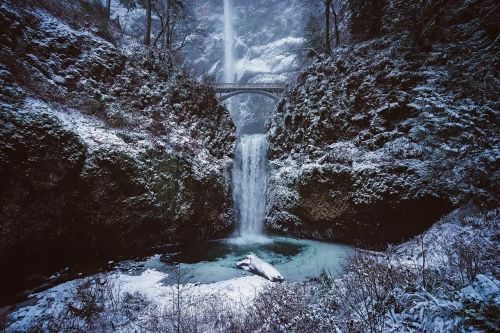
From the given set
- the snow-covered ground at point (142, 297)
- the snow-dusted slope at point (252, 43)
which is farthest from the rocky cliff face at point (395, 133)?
the snow-dusted slope at point (252, 43)

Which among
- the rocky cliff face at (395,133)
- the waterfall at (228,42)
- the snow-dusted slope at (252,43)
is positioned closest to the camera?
the rocky cliff face at (395,133)

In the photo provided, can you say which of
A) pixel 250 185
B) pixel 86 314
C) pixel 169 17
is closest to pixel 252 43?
pixel 169 17

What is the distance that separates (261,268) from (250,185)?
22.6 ft

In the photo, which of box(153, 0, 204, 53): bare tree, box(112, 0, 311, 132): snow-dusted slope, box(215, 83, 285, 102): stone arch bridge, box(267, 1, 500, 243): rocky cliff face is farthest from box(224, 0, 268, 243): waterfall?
box(112, 0, 311, 132): snow-dusted slope

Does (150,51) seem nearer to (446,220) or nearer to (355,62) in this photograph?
(355,62)

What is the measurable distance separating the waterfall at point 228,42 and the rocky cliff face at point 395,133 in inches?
1760

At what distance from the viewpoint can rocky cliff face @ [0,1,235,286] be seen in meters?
6.98

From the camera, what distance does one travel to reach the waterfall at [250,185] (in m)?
13.5

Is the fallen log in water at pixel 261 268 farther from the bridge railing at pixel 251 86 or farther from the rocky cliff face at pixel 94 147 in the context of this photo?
the bridge railing at pixel 251 86

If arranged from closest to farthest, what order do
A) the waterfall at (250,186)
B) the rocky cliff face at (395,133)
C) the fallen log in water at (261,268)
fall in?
1. the fallen log in water at (261,268)
2. the rocky cliff face at (395,133)
3. the waterfall at (250,186)

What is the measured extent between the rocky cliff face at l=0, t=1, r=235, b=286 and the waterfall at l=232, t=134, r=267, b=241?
1015mm

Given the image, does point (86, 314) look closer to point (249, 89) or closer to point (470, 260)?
point (470, 260)

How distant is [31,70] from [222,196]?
31.2ft

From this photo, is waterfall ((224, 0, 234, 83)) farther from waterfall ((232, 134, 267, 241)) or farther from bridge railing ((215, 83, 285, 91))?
waterfall ((232, 134, 267, 241))
